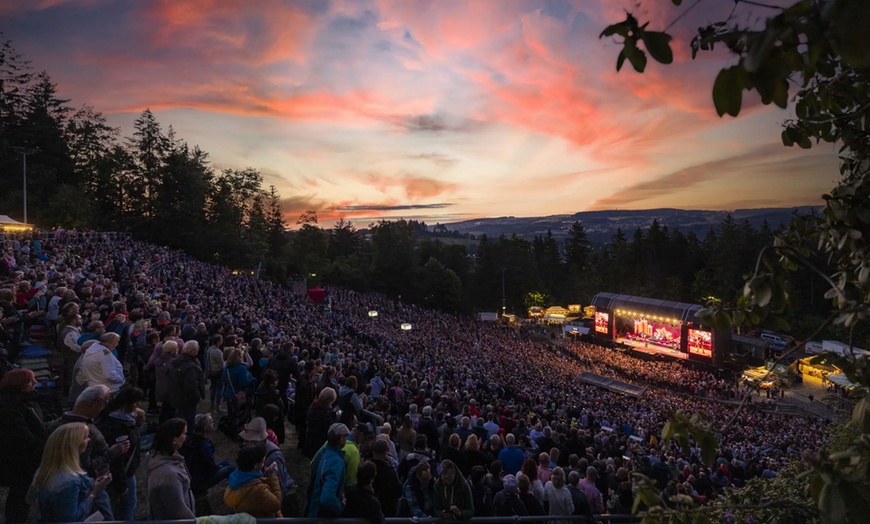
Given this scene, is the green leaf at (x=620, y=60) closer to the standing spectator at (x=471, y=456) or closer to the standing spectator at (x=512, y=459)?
the standing spectator at (x=471, y=456)

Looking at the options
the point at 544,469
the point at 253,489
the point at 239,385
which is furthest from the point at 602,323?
the point at 253,489

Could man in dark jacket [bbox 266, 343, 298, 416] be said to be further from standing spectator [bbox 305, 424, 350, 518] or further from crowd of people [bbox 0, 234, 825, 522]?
standing spectator [bbox 305, 424, 350, 518]

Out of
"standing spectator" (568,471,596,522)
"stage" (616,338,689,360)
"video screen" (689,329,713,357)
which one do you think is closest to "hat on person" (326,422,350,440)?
"standing spectator" (568,471,596,522)

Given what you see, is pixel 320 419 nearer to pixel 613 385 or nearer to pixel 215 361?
pixel 215 361

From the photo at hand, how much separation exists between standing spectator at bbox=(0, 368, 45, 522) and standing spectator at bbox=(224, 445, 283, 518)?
1.88 metres

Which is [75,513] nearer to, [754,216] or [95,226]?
[95,226]

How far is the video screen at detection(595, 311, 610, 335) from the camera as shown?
43188mm

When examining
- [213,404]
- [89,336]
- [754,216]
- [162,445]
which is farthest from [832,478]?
[754,216]

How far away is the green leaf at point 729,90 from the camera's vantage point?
1.06 m

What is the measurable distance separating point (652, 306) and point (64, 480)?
4117 centimetres

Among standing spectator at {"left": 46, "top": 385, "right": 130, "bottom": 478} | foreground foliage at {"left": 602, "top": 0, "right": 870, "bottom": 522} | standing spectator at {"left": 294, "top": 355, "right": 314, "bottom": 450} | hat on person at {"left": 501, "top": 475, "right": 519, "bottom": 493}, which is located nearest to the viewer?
foreground foliage at {"left": 602, "top": 0, "right": 870, "bottom": 522}

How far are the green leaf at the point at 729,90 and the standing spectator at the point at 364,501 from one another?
3689 millimetres

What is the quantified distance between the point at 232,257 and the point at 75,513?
1910 inches

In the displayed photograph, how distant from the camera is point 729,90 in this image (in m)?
1.10
